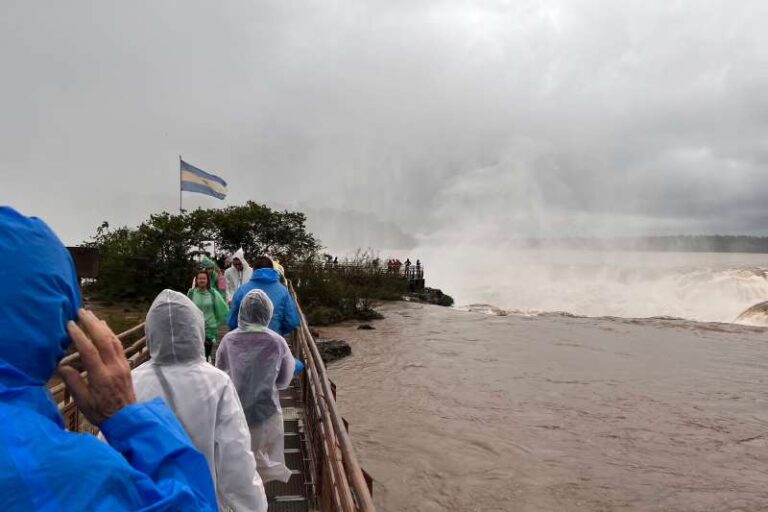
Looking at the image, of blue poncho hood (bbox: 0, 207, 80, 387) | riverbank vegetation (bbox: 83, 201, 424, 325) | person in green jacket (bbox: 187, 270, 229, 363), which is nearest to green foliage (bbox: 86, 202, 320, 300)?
riverbank vegetation (bbox: 83, 201, 424, 325)

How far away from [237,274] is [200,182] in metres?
16.3

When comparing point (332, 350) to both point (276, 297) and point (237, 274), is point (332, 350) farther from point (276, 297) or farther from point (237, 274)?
point (276, 297)

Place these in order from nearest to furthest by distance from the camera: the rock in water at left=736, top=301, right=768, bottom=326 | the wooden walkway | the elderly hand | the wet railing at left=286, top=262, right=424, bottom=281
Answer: the elderly hand, the wooden walkway, the wet railing at left=286, top=262, right=424, bottom=281, the rock in water at left=736, top=301, right=768, bottom=326

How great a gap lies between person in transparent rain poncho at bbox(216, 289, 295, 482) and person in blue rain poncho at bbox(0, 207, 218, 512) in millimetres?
2976

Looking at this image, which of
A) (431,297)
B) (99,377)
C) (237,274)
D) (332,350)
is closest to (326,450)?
(99,377)

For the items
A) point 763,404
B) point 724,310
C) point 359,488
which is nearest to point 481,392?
point 763,404

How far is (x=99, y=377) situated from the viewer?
1272 millimetres

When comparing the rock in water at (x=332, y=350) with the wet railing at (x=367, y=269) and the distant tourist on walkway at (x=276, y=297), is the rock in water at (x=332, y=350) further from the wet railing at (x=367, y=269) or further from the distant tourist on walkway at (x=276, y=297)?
the distant tourist on walkway at (x=276, y=297)

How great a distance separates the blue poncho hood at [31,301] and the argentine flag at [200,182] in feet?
81.6

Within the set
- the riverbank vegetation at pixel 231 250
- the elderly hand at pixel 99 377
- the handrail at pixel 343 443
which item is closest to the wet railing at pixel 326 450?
the handrail at pixel 343 443

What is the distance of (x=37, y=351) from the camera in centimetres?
112

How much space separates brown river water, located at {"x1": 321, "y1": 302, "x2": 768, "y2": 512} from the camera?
8.87 m

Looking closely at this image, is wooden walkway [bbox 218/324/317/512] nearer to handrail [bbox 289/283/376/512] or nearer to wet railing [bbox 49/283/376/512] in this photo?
wet railing [bbox 49/283/376/512]

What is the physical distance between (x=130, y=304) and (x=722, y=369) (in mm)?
22011
